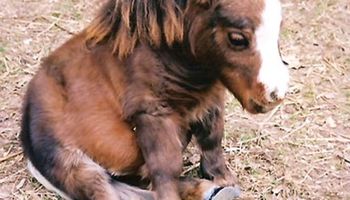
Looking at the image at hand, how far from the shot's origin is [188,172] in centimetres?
269

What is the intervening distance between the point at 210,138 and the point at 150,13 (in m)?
0.50

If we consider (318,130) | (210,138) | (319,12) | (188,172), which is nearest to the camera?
(210,138)

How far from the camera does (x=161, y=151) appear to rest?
228cm

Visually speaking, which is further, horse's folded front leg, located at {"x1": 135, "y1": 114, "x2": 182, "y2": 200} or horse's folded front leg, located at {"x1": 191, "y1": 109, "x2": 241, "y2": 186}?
horse's folded front leg, located at {"x1": 191, "y1": 109, "x2": 241, "y2": 186}

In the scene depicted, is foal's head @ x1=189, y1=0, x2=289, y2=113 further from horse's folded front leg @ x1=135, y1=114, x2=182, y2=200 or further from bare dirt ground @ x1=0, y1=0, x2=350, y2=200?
bare dirt ground @ x1=0, y1=0, x2=350, y2=200

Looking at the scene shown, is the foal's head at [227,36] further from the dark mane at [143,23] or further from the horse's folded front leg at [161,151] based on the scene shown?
the horse's folded front leg at [161,151]

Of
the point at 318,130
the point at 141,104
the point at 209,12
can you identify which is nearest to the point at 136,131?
the point at 141,104

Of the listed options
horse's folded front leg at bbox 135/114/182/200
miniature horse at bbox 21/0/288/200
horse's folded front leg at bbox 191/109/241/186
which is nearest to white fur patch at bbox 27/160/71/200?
miniature horse at bbox 21/0/288/200

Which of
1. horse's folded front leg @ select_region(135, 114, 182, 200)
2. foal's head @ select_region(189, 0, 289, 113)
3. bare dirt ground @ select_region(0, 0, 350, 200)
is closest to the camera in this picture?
foal's head @ select_region(189, 0, 289, 113)

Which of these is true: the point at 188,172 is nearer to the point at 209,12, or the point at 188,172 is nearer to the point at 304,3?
the point at 209,12

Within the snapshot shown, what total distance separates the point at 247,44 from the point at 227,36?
58 millimetres

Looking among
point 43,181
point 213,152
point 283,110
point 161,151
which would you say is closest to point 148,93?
point 161,151

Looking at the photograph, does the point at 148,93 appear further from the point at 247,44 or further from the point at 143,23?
the point at 247,44

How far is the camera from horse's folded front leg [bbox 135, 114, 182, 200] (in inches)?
89.3
